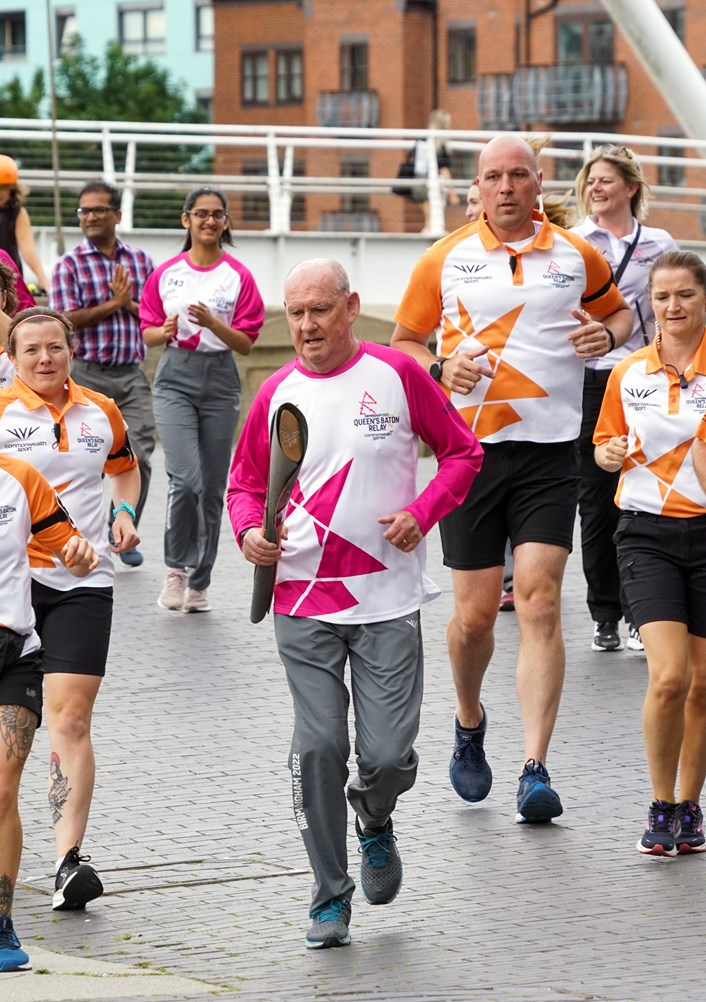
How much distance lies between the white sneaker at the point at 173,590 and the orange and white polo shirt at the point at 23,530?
18.9ft

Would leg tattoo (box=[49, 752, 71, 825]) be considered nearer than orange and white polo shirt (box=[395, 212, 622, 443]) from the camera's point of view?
Yes

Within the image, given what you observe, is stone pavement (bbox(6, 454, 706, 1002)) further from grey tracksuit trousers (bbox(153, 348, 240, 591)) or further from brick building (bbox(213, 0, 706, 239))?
brick building (bbox(213, 0, 706, 239))

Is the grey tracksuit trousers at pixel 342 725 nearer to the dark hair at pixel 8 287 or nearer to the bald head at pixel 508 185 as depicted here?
the bald head at pixel 508 185

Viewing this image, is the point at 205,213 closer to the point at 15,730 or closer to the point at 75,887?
the point at 75,887

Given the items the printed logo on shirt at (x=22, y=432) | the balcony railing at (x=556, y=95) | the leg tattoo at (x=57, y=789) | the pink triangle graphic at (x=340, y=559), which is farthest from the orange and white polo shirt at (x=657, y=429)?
the balcony railing at (x=556, y=95)

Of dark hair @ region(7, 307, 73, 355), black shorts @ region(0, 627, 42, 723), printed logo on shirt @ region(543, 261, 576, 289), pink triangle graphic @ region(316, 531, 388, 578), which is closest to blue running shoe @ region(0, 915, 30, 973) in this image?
black shorts @ region(0, 627, 42, 723)

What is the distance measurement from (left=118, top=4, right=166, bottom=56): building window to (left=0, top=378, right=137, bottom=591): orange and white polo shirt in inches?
3382

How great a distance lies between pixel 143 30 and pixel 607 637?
8377 cm

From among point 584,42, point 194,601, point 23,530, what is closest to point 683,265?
point 23,530

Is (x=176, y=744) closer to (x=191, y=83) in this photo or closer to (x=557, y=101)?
(x=557, y=101)

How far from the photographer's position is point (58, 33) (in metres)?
91.8

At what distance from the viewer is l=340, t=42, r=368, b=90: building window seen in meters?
68.4

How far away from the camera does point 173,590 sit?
1173cm

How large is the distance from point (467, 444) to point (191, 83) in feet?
280
